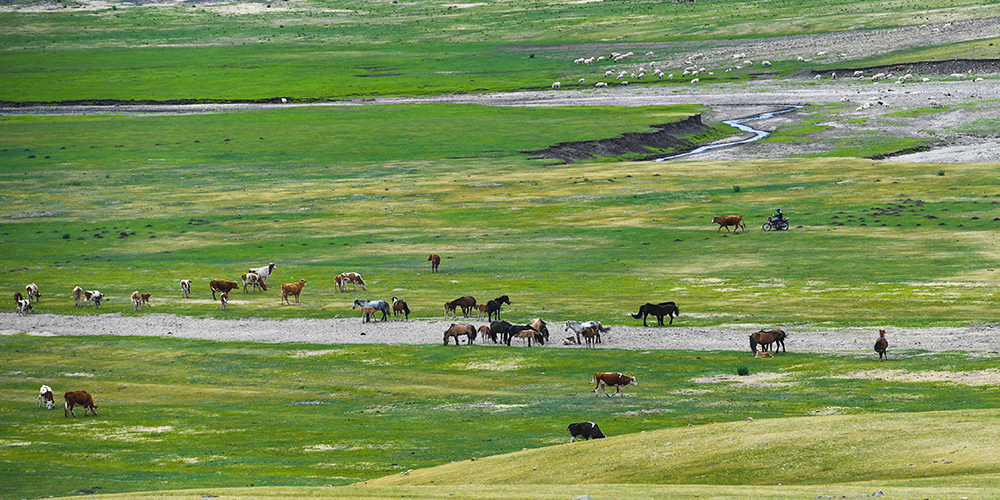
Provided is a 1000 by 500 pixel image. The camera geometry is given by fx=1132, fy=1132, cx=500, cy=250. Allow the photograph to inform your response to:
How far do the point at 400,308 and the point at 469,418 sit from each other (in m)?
16.7

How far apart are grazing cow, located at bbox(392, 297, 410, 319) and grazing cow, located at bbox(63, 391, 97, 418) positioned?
16133 millimetres

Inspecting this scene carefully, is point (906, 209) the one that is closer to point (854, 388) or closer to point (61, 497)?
point (854, 388)

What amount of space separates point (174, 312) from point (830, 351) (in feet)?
98.4

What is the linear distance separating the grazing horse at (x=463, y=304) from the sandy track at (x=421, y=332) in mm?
732

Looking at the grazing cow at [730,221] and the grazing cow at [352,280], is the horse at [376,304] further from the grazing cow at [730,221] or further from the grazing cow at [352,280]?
the grazing cow at [730,221]

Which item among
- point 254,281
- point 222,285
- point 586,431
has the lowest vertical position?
point 586,431

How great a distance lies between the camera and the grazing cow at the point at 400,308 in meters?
48.5

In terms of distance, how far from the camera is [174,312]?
52.9 m

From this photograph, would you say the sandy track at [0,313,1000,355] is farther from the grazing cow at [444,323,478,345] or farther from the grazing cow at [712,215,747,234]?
the grazing cow at [712,215,747,234]

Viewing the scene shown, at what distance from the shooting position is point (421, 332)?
1820 inches

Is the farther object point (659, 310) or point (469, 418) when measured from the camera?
point (659, 310)

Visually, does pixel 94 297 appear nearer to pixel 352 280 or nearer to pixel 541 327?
pixel 352 280

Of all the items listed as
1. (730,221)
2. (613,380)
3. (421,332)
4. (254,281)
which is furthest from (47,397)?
(730,221)

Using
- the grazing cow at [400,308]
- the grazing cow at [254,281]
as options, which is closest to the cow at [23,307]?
the grazing cow at [254,281]
